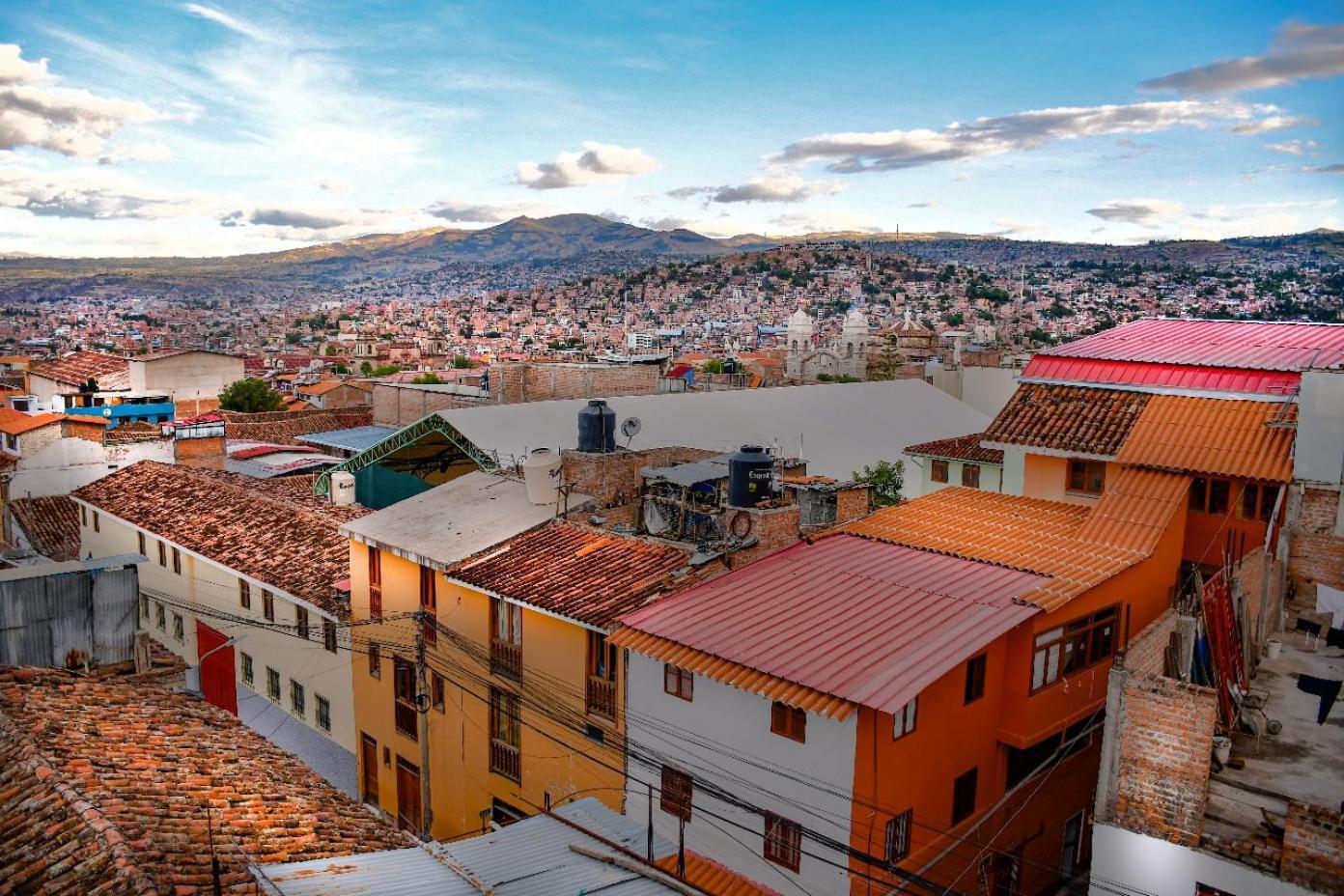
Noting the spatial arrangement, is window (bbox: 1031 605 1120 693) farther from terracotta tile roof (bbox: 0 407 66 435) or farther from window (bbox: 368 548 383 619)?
terracotta tile roof (bbox: 0 407 66 435)

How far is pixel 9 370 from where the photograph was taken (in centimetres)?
6925

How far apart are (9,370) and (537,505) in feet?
227

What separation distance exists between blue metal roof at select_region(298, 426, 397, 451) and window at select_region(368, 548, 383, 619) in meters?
16.8

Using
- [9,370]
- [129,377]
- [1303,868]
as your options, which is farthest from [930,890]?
[9,370]

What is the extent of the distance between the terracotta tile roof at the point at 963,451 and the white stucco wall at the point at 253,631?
18624 mm

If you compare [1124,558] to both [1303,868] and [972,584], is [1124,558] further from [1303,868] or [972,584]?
[1303,868]

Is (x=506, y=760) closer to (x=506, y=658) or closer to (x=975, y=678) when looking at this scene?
(x=506, y=658)

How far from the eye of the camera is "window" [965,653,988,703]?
11.6 meters

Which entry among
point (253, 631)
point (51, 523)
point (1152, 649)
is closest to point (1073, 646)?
point (1152, 649)

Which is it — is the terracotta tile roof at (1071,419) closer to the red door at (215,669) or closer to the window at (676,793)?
the window at (676,793)

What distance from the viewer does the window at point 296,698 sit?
20375 mm

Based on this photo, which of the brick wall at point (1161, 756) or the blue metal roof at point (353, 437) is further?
the blue metal roof at point (353, 437)

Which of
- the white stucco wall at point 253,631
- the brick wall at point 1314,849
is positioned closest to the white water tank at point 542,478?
the white stucco wall at point 253,631

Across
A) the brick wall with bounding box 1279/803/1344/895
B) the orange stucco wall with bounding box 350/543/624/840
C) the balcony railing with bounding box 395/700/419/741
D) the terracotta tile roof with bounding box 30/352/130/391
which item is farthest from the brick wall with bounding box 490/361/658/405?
the terracotta tile roof with bounding box 30/352/130/391
